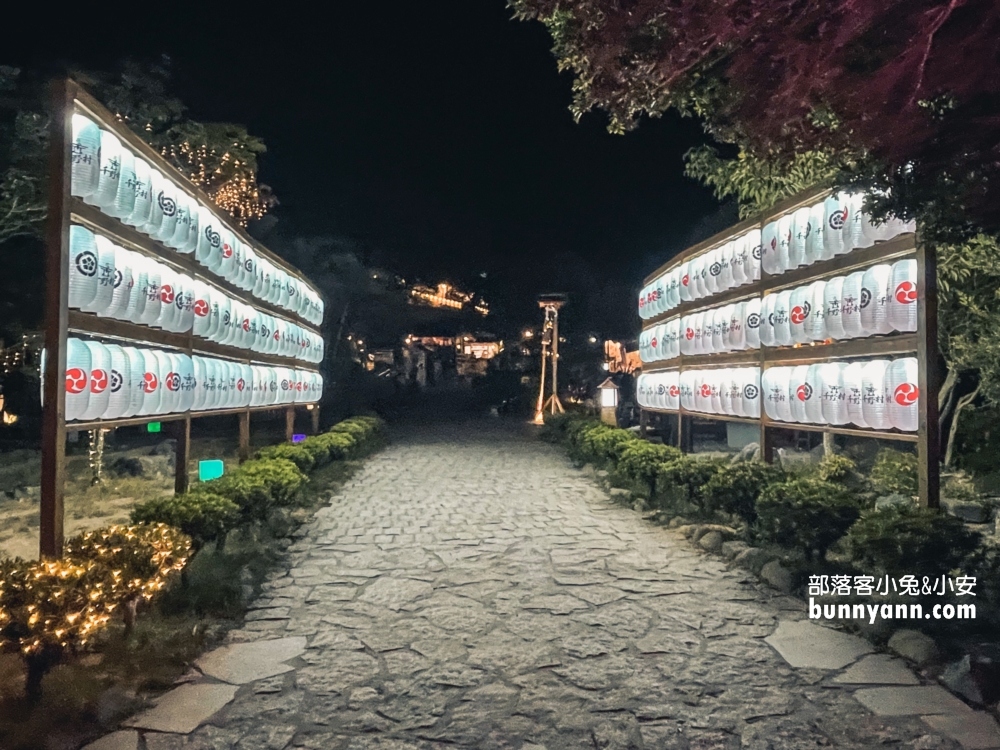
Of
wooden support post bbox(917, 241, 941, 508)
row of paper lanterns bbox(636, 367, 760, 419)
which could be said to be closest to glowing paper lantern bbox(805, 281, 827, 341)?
wooden support post bbox(917, 241, 941, 508)

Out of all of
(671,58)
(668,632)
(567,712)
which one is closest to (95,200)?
(671,58)

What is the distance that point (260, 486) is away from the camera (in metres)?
10.0

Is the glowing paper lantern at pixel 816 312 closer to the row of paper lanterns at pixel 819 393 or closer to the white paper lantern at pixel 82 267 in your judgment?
the row of paper lanterns at pixel 819 393

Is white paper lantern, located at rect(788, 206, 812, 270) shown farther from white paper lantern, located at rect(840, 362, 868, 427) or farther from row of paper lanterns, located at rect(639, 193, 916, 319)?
white paper lantern, located at rect(840, 362, 868, 427)

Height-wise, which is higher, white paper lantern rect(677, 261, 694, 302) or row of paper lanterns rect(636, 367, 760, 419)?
white paper lantern rect(677, 261, 694, 302)

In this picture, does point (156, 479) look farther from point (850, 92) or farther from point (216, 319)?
point (850, 92)

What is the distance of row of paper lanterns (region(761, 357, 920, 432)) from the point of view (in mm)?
7977

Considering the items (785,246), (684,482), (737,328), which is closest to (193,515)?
(684,482)

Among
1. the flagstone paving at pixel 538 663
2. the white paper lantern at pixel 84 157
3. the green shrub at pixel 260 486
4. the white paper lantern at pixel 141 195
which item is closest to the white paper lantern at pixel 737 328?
the flagstone paving at pixel 538 663

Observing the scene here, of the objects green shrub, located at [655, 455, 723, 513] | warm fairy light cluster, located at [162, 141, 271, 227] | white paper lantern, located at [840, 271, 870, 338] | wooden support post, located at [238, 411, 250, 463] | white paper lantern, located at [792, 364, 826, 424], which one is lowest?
green shrub, located at [655, 455, 723, 513]

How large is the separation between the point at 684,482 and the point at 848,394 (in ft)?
10.5

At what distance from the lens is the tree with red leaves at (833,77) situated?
16.8ft

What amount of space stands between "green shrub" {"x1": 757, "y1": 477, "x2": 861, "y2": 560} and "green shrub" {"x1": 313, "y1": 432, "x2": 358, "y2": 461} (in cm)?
1111

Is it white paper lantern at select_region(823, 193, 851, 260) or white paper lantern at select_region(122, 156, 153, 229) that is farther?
white paper lantern at select_region(823, 193, 851, 260)
